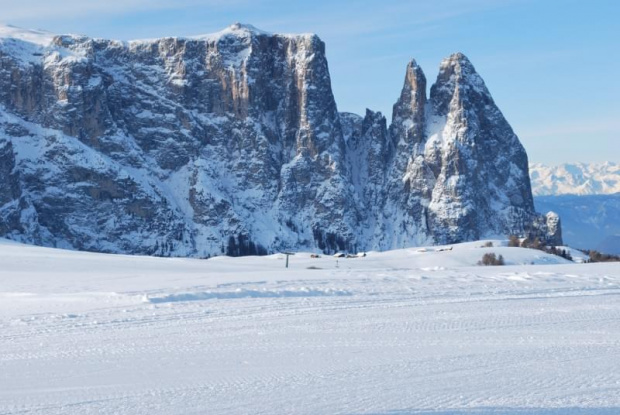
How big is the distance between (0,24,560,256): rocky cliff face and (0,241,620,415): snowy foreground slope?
121698 millimetres

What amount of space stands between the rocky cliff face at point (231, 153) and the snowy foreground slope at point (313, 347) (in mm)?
121698

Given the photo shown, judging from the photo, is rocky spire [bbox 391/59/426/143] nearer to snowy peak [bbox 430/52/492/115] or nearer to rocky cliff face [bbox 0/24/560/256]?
rocky cliff face [bbox 0/24/560/256]

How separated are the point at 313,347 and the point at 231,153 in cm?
15322

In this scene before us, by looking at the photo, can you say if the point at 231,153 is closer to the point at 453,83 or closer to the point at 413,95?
the point at 413,95

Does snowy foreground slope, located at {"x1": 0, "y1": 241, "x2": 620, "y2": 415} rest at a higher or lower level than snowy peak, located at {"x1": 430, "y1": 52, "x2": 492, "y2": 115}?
lower

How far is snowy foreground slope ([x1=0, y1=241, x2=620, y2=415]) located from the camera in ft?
39.9

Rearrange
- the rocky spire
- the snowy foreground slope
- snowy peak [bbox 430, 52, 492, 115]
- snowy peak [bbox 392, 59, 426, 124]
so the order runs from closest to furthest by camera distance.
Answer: the snowy foreground slope → the rocky spire → snowy peak [bbox 392, 59, 426, 124] → snowy peak [bbox 430, 52, 492, 115]

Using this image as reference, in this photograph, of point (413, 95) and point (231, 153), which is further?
point (413, 95)

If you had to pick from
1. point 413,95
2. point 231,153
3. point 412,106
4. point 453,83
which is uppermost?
point 453,83

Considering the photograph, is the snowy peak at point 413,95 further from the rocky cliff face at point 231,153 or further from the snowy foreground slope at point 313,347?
the snowy foreground slope at point 313,347

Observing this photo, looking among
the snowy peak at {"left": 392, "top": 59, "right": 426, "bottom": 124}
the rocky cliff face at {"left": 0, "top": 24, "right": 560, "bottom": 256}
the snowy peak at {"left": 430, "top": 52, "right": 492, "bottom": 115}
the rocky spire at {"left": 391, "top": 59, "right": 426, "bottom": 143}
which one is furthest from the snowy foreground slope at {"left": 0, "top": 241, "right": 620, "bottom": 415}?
the snowy peak at {"left": 430, "top": 52, "right": 492, "bottom": 115}

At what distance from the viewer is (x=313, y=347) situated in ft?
54.7

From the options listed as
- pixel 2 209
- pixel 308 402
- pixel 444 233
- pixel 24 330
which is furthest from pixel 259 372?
pixel 444 233

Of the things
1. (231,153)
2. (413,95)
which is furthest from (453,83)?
(231,153)
